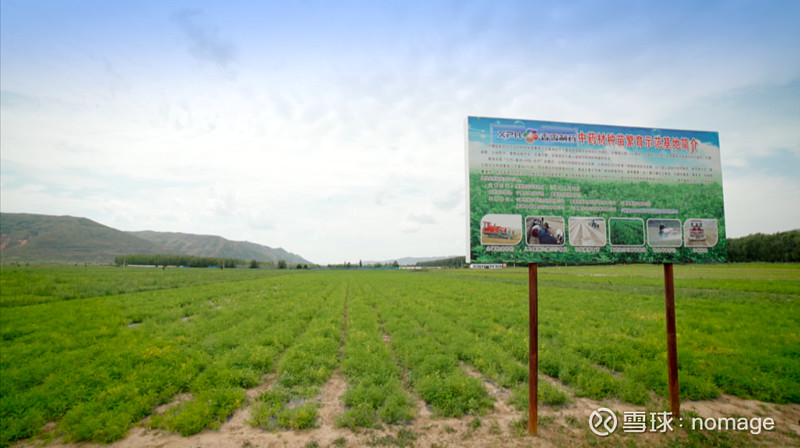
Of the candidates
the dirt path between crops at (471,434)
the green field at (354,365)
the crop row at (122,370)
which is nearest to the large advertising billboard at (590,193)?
the dirt path between crops at (471,434)

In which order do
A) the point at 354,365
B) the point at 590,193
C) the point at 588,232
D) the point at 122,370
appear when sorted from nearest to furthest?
the point at 588,232, the point at 590,193, the point at 122,370, the point at 354,365

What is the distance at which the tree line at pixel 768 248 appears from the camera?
347 feet

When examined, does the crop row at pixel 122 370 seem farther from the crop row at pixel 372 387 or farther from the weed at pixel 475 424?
the weed at pixel 475 424

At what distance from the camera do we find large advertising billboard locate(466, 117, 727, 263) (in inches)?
279

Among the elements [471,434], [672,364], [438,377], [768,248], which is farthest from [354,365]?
[768,248]

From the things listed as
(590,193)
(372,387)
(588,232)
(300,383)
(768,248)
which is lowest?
(300,383)

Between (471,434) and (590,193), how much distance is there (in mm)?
5847

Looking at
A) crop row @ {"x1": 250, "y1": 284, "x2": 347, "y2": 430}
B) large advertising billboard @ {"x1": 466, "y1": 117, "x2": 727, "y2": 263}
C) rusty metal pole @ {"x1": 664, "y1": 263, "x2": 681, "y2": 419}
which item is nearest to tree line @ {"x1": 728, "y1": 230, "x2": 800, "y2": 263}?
large advertising billboard @ {"x1": 466, "y1": 117, "x2": 727, "y2": 263}

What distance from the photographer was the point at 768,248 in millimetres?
112562

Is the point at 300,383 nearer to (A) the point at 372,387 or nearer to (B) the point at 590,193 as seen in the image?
(A) the point at 372,387

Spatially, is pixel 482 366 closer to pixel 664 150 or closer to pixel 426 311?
pixel 664 150

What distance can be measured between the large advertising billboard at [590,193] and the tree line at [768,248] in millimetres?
142142

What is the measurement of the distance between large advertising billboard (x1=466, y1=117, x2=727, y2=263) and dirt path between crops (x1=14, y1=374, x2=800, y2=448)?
12.1 feet

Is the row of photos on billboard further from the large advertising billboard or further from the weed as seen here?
the weed
